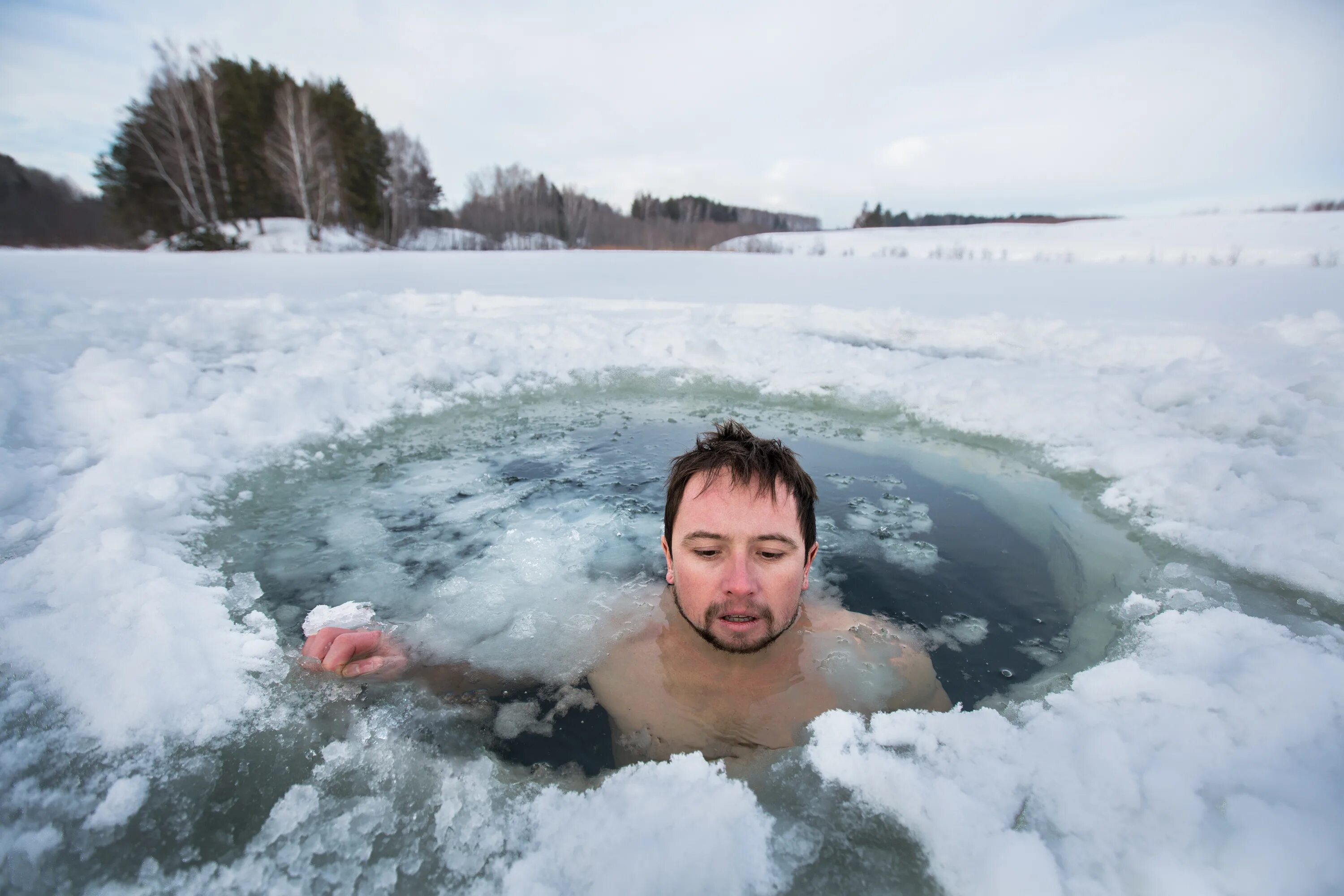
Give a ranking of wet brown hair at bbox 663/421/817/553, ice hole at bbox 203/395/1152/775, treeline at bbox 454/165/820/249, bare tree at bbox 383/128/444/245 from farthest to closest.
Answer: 1. treeline at bbox 454/165/820/249
2. bare tree at bbox 383/128/444/245
3. ice hole at bbox 203/395/1152/775
4. wet brown hair at bbox 663/421/817/553

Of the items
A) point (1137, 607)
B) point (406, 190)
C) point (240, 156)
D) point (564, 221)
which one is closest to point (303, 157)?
point (240, 156)

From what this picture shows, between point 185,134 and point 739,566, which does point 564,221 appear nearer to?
point 185,134

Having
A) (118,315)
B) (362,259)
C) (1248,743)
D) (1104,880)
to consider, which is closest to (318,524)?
(1104,880)

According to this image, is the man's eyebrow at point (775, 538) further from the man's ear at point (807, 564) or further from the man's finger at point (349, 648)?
the man's finger at point (349, 648)

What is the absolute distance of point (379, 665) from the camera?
182 centimetres

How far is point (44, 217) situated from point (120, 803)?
113 ft

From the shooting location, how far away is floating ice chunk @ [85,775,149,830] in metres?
1.12

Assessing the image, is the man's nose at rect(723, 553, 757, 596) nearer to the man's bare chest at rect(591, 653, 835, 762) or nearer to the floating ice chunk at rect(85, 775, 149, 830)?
the man's bare chest at rect(591, 653, 835, 762)

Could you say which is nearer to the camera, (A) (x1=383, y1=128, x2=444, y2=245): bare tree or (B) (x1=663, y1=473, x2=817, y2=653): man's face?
(B) (x1=663, y1=473, x2=817, y2=653): man's face

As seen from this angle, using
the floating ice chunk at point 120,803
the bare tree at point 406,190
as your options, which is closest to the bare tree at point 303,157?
the bare tree at point 406,190

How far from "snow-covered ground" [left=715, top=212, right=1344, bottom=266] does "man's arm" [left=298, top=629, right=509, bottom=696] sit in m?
16.4

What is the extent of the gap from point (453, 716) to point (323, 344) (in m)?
3.98

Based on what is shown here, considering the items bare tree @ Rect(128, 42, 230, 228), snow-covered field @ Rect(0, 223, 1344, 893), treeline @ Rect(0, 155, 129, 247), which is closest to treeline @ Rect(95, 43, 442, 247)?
bare tree @ Rect(128, 42, 230, 228)

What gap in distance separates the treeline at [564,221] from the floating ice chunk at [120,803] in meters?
33.6
